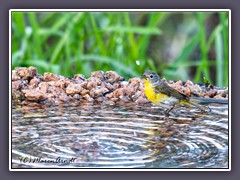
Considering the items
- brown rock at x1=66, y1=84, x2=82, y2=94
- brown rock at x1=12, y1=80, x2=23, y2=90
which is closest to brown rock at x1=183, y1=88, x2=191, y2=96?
brown rock at x1=66, y1=84, x2=82, y2=94

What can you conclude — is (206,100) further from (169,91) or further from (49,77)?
(49,77)

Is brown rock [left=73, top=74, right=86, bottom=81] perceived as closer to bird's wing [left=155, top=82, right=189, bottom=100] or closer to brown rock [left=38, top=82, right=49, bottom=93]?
brown rock [left=38, top=82, right=49, bottom=93]

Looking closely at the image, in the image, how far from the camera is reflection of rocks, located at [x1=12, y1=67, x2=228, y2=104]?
5395 mm

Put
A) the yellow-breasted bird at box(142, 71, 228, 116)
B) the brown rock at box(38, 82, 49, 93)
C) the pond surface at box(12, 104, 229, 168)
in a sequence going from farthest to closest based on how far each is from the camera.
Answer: the brown rock at box(38, 82, 49, 93) < the yellow-breasted bird at box(142, 71, 228, 116) < the pond surface at box(12, 104, 229, 168)

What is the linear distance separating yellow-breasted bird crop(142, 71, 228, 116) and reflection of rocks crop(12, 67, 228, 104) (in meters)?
0.04

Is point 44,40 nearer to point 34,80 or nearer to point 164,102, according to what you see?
point 34,80

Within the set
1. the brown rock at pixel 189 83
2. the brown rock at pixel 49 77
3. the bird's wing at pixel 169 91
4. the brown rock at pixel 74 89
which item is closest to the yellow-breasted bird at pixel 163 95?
the bird's wing at pixel 169 91

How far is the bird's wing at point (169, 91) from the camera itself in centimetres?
532

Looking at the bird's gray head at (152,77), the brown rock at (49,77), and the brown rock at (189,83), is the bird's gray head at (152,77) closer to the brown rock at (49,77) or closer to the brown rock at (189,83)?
the brown rock at (189,83)

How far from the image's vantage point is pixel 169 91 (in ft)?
17.5

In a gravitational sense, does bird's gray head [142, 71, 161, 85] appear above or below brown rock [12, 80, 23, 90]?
above

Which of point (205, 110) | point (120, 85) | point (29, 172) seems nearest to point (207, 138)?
point (205, 110)

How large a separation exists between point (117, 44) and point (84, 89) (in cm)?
51

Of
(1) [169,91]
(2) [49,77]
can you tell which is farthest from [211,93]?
(2) [49,77]
